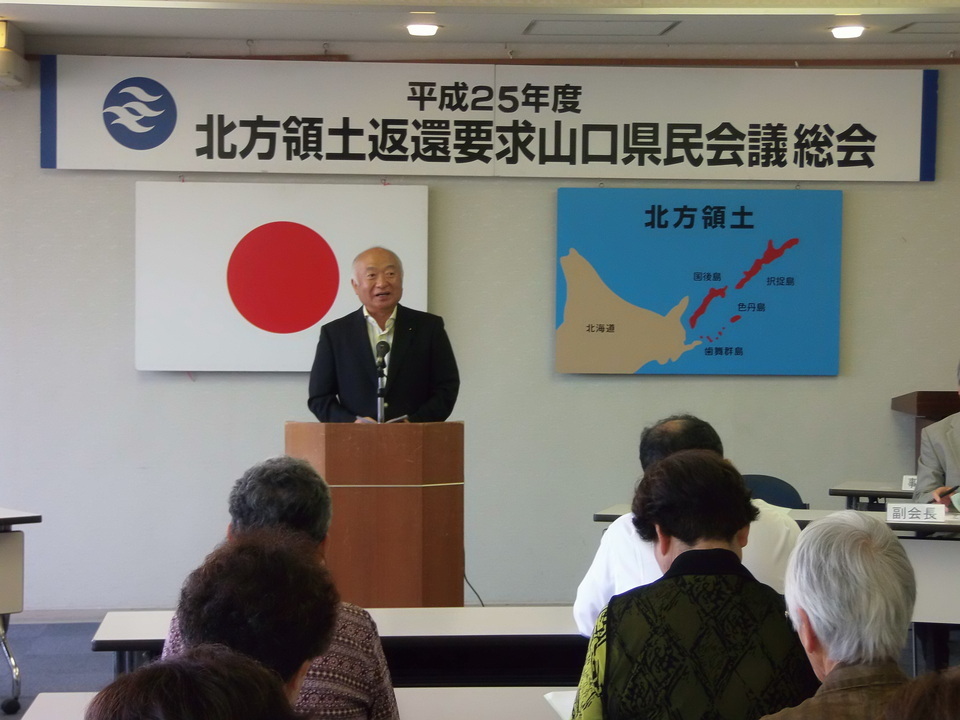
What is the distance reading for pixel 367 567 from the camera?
371 cm

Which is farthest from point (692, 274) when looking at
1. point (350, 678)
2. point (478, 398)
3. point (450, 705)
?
point (350, 678)

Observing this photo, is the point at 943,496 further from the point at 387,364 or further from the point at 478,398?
the point at 478,398

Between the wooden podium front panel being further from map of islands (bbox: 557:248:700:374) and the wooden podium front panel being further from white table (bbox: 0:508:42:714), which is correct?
map of islands (bbox: 557:248:700:374)

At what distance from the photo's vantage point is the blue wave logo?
5.79 meters

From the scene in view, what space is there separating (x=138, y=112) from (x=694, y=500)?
4668mm

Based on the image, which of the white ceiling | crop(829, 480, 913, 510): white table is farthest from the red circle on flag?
crop(829, 480, 913, 510): white table

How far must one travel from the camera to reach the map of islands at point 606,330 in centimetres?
593

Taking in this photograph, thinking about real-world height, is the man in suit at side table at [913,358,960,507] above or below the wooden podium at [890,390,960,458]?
below

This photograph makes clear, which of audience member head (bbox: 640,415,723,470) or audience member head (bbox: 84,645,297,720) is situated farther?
audience member head (bbox: 640,415,723,470)

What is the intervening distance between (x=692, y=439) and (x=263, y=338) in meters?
3.47

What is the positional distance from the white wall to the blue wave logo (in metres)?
0.21

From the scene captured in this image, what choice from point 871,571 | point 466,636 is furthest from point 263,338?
point 871,571

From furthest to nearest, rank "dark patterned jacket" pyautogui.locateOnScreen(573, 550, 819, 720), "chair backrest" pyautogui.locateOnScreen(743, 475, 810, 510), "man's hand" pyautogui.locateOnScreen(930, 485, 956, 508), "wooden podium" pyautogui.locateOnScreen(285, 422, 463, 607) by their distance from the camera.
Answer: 1. "chair backrest" pyautogui.locateOnScreen(743, 475, 810, 510)
2. "man's hand" pyautogui.locateOnScreen(930, 485, 956, 508)
3. "wooden podium" pyautogui.locateOnScreen(285, 422, 463, 607)
4. "dark patterned jacket" pyautogui.locateOnScreen(573, 550, 819, 720)

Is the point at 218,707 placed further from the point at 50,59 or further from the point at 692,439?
the point at 50,59
